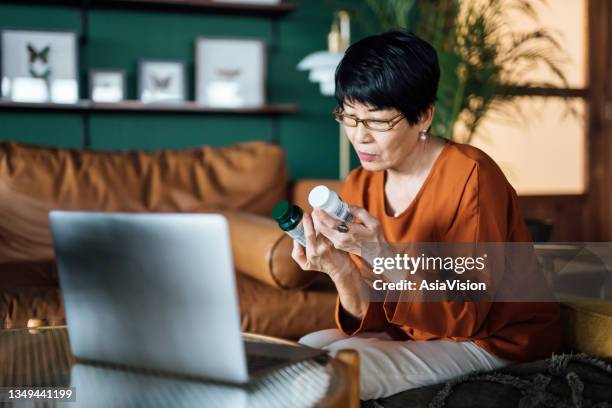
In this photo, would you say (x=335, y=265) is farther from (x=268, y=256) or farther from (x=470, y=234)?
(x=268, y=256)

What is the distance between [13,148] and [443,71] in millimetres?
1712

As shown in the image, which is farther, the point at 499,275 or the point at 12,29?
the point at 12,29

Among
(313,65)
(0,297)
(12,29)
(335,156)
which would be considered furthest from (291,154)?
(0,297)

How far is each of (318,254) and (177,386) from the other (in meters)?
0.39

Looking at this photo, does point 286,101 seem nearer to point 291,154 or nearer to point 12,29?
point 291,154

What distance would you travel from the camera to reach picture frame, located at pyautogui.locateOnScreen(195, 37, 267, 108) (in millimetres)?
3428

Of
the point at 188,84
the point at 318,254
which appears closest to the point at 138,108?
the point at 188,84

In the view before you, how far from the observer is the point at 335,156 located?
3.77 meters

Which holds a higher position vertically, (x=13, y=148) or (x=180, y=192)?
(x=13, y=148)

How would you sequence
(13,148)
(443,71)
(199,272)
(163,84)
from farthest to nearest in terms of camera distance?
(163,84)
(443,71)
(13,148)
(199,272)

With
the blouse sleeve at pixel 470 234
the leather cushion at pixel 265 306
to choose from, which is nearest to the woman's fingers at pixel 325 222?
the blouse sleeve at pixel 470 234

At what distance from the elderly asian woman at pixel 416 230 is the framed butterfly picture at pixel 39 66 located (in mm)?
2198

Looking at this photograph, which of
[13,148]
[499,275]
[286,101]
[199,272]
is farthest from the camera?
[286,101]

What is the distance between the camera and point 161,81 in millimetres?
3369
